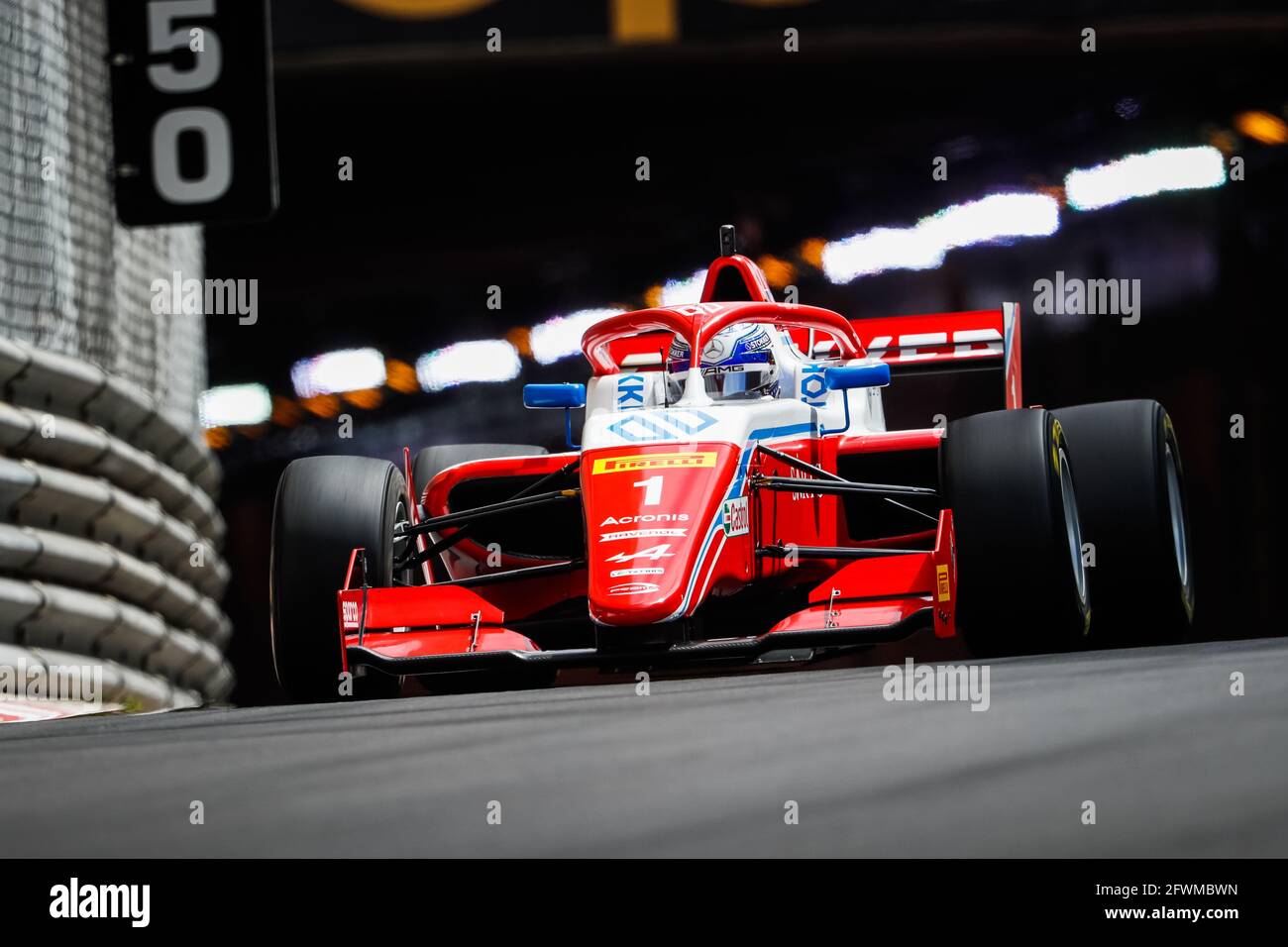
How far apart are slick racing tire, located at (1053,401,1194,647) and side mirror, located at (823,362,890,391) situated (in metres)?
0.79

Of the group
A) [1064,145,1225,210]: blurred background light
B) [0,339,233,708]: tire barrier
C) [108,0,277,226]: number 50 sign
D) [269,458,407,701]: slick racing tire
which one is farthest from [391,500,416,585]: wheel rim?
[1064,145,1225,210]: blurred background light

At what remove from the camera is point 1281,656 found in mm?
4832

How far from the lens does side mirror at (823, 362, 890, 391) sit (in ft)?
19.6

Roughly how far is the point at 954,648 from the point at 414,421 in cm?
432

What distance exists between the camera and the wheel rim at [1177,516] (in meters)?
6.24

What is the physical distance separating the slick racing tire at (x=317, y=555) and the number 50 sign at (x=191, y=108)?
1182 millimetres

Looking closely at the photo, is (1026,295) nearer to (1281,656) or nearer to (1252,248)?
(1252,248)

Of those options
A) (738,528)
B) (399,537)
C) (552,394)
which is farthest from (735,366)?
(399,537)

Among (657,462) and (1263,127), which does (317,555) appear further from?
(1263,127)

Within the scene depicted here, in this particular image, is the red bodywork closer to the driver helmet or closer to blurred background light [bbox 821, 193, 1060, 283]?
the driver helmet

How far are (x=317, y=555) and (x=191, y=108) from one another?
162cm

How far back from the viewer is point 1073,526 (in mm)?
5828

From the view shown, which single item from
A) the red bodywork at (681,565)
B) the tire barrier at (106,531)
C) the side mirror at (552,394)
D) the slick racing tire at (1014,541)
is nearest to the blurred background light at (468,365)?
the tire barrier at (106,531)
